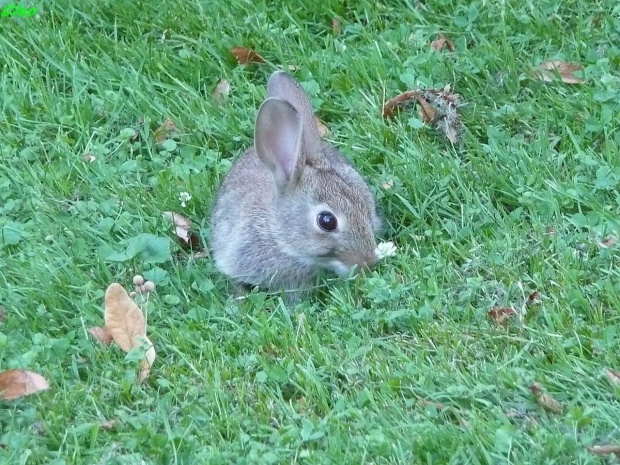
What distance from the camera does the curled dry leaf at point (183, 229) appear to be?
5672 millimetres

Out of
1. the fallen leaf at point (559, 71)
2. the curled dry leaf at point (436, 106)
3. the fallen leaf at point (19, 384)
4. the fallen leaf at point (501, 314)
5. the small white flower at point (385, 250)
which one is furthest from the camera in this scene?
the fallen leaf at point (559, 71)

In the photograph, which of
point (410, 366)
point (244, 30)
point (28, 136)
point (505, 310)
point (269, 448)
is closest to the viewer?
point (269, 448)

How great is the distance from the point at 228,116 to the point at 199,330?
1831 millimetres

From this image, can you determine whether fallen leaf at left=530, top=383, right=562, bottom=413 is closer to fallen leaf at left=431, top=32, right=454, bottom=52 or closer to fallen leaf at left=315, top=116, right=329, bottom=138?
fallen leaf at left=315, top=116, right=329, bottom=138

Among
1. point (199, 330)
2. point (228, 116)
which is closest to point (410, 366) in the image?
point (199, 330)

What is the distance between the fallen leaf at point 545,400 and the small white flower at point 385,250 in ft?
4.12

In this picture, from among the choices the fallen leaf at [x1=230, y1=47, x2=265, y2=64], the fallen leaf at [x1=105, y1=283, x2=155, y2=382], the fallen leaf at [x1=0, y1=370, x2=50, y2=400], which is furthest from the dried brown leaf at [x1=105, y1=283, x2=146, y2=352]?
the fallen leaf at [x1=230, y1=47, x2=265, y2=64]

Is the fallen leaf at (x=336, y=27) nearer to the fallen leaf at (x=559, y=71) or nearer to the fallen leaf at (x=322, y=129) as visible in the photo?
the fallen leaf at (x=322, y=129)

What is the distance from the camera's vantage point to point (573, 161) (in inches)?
222

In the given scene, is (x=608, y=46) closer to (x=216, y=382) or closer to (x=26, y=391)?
(x=216, y=382)

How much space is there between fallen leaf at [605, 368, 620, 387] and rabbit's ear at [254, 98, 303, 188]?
6.22ft

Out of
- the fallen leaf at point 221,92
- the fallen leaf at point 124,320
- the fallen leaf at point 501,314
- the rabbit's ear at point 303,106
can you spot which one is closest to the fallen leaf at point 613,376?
the fallen leaf at point 501,314

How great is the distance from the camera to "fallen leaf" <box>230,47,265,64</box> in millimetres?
6750

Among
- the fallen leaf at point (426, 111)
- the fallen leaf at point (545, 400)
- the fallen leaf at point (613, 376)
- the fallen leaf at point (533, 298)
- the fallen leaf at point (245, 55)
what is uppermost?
the fallen leaf at point (245, 55)
